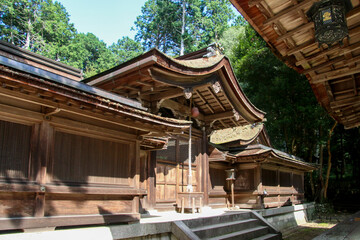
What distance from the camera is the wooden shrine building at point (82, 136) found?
198 inches

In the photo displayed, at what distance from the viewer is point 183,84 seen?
9281 millimetres

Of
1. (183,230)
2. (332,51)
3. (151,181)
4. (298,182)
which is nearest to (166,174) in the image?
(151,181)

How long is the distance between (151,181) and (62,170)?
4516mm

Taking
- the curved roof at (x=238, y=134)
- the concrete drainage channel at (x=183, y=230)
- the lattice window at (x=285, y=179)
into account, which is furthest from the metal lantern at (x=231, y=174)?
the lattice window at (x=285, y=179)

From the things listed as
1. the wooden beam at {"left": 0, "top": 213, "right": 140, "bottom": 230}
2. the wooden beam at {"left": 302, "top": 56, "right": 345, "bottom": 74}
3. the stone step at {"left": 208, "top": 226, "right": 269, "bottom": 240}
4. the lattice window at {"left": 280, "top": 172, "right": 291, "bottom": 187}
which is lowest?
the stone step at {"left": 208, "top": 226, "right": 269, "bottom": 240}

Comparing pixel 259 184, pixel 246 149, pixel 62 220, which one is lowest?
pixel 62 220

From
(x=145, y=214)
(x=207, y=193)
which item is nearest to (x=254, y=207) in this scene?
(x=207, y=193)

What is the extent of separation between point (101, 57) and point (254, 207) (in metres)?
42.9

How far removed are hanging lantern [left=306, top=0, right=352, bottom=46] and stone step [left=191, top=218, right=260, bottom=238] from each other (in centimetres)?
518

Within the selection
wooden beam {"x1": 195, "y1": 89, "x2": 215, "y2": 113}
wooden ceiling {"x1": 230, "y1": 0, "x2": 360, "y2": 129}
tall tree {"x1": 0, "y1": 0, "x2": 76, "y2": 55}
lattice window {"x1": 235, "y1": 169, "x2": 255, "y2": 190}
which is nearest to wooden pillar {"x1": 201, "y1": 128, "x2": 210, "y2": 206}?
wooden beam {"x1": 195, "y1": 89, "x2": 215, "y2": 113}

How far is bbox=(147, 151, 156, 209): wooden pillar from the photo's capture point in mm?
9898

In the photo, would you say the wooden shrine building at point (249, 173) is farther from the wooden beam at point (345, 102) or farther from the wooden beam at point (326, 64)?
the wooden beam at point (326, 64)

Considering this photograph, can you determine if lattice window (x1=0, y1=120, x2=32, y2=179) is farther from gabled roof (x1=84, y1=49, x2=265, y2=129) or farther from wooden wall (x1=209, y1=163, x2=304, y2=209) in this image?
wooden wall (x1=209, y1=163, x2=304, y2=209)

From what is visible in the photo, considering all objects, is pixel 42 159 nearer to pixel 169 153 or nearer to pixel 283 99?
pixel 169 153
